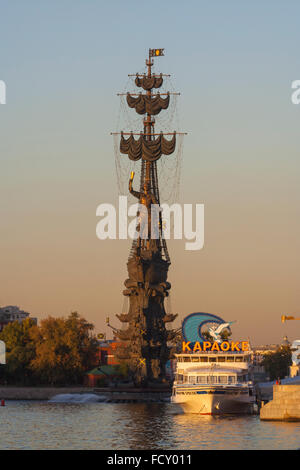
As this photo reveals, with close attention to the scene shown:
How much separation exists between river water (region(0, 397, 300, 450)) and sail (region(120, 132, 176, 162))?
69.0 m

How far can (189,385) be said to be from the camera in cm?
12231

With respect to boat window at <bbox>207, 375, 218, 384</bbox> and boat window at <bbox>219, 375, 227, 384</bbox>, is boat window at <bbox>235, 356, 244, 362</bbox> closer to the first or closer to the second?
boat window at <bbox>219, 375, 227, 384</bbox>

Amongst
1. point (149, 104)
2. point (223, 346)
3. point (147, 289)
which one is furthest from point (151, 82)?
point (223, 346)

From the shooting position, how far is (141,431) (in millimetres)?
100438

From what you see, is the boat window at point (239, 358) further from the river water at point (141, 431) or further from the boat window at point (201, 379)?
the river water at point (141, 431)

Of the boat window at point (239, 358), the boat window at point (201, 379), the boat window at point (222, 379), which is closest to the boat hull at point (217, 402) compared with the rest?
the boat window at point (222, 379)

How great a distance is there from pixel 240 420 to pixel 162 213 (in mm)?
83556

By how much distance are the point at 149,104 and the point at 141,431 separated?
4150 inches

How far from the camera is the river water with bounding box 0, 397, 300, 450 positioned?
85375 mm

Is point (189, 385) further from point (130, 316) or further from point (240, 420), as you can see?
point (130, 316)

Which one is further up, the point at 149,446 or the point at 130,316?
the point at 130,316
